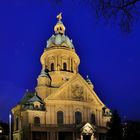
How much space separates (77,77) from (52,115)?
8987mm

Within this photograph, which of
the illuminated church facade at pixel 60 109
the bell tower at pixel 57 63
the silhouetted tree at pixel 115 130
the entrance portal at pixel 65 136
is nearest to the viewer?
the silhouetted tree at pixel 115 130

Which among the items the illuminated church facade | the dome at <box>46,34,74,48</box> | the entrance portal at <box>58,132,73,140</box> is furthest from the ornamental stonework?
the dome at <box>46,34,74,48</box>

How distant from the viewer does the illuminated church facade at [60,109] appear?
6488 centimetres

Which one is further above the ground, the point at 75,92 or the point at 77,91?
the point at 77,91

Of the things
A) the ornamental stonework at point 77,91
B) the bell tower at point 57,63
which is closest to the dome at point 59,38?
the bell tower at point 57,63

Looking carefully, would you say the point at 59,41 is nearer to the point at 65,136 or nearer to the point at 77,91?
the point at 77,91

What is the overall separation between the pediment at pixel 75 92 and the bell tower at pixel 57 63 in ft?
12.0

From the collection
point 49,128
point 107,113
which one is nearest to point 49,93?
point 49,128

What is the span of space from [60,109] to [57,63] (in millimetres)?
11703

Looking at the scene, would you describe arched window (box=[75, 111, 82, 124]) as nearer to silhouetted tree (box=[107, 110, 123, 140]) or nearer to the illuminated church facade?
the illuminated church facade

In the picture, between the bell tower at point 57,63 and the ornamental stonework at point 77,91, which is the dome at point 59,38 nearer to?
the bell tower at point 57,63

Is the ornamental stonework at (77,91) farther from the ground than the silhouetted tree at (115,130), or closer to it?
farther from the ground

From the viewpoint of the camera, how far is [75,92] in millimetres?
68375

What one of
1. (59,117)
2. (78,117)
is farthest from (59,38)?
(59,117)
